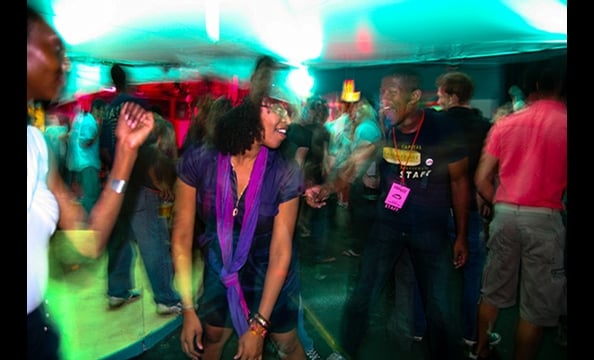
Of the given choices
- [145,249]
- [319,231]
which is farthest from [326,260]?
[145,249]

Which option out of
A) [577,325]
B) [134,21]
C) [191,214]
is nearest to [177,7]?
[134,21]

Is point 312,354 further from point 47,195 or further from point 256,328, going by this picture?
point 47,195

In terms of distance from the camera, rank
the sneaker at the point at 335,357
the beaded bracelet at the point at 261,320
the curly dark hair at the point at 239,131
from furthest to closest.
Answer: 1. the sneaker at the point at 335,357
2. the curly dark hair at the point at 239,131
3. the beaded bracelet at the point at 261,320

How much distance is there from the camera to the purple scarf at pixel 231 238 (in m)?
1.92

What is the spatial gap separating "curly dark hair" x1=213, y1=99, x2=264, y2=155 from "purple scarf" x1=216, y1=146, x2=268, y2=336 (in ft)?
0.39

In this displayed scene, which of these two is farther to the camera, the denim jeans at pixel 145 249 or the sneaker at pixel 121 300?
the sneaker at pixel 121 300

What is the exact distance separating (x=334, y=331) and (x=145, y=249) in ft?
4.04

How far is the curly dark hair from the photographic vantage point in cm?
198

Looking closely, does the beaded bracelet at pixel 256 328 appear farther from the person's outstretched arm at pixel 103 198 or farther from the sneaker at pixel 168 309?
the sneaker at pixel 168 309

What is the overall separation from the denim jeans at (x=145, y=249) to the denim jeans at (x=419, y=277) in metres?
1.05

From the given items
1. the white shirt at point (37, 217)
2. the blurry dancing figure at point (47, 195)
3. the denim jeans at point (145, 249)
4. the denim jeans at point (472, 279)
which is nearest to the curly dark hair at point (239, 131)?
the blurry dancing figure at point (47, 195)

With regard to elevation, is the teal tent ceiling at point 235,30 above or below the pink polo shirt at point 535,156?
above

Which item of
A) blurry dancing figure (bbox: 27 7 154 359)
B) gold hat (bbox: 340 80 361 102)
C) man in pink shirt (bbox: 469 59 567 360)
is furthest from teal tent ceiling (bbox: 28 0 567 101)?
man in pink shirt (bbox: 469 59 567 360)

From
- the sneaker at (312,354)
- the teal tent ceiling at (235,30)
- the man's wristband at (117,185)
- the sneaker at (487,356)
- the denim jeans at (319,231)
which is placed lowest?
the sneaker at (487,356)
